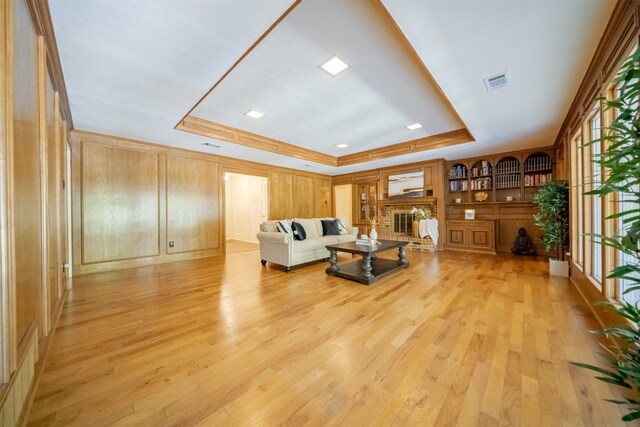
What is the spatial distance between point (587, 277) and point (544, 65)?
7.40 feet

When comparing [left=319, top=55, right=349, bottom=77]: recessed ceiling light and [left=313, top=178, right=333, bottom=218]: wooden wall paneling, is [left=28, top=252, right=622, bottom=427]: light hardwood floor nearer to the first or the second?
[left=319, top=55, right=349, bottom=77]: recessed ceiling light

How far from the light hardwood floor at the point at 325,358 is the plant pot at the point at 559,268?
593 mm

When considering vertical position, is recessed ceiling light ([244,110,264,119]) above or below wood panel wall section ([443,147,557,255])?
above

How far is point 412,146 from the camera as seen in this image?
541cm

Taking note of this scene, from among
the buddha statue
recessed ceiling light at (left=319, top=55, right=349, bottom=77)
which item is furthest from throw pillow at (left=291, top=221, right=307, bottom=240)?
the buddha statue

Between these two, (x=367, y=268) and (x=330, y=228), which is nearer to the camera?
(x=367, y=268)

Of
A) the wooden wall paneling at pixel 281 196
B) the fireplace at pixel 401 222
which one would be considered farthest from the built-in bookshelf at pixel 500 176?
the wooden wall paneling at pixel 281 196

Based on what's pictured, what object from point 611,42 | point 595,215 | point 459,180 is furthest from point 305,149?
point 595,215

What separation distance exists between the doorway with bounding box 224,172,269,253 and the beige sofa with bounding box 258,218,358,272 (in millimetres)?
2480

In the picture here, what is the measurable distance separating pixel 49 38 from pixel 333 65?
7.70 ft

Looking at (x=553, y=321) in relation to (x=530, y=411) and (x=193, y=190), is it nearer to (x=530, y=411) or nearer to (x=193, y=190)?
(x=530, y=411)

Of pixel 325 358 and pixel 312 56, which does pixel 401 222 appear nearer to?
pixel 312 56

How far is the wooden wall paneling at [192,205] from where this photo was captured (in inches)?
199

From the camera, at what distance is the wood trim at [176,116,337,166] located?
13.3 feet
